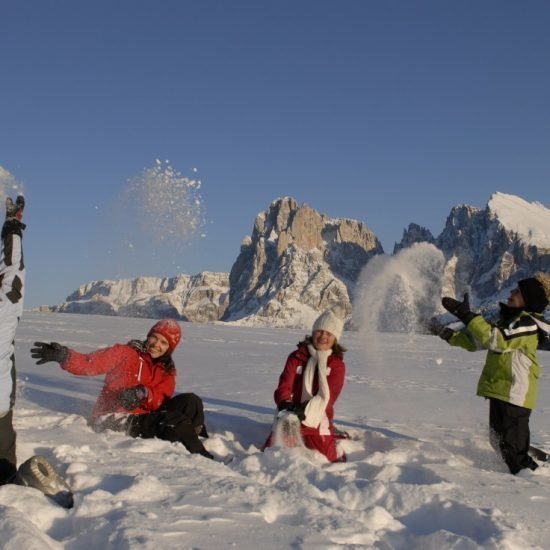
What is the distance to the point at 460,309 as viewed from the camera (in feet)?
16.5

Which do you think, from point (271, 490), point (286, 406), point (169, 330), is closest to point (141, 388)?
point (169, 330)

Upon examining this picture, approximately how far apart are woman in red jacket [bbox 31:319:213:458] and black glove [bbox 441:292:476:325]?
237 centimetres

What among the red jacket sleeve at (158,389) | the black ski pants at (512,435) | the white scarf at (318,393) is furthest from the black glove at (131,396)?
the black ski pants at (512,435)

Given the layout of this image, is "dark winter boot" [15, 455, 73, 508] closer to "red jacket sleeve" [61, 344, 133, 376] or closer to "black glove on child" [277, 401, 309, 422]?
"red jacket sleeve" [61, 344, 133, 376]

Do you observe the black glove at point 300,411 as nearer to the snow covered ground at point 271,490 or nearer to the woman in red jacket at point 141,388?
the snow covered ground at point 271,490

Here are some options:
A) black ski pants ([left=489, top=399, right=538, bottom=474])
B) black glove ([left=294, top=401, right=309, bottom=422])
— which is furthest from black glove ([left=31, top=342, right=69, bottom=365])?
black ski pants ([left=489, top=399, right=538, bottom=474])

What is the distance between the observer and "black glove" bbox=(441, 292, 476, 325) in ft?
16.3

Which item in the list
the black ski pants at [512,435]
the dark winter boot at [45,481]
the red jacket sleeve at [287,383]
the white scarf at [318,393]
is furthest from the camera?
the red jacket sleeve at [287,383]

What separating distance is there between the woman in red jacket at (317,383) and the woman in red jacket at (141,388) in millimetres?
763

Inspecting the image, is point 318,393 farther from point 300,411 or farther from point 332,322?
point 332,322

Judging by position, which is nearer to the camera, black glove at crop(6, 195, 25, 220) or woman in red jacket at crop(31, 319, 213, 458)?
black glove at crop(6, 195, 25, 220)

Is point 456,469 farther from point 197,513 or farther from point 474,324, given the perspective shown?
point 197,513

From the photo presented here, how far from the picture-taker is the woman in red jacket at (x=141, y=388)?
16.1 ft

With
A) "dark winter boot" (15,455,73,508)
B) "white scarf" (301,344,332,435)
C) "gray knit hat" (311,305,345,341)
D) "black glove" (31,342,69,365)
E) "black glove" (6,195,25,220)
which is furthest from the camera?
"gray knit hat" (311,305,345,341)
